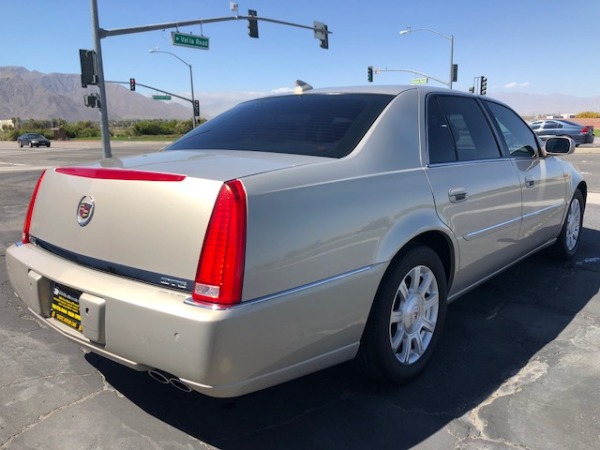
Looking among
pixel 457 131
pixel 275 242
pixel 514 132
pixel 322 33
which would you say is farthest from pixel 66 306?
pixel 322 33

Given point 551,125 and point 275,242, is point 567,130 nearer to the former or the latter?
point 551,125

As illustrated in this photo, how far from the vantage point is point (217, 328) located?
1.88 m

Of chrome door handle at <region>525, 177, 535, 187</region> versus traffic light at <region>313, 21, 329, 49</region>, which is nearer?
chrome door handle at <region>525, 177, 535, 187</region>

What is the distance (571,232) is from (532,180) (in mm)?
1565

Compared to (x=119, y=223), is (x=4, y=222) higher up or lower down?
lower down

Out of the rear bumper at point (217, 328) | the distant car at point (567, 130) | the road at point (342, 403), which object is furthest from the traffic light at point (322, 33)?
the rear bumper at point (217, 328)

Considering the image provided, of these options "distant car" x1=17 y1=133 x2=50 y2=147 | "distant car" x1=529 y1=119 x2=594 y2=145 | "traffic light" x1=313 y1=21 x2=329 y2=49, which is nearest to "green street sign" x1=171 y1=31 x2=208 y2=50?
"traffic light" x1=313 y1=21 x2=329 y2=49

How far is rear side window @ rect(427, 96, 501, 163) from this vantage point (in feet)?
10.3

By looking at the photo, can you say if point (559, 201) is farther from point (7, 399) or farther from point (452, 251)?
point (7, 399)

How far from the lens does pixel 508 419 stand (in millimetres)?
2525

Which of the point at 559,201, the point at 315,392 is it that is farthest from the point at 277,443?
the point at 559,201

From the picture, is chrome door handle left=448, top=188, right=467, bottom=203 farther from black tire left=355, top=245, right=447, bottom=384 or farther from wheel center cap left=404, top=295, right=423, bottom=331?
wheel center cap left=404, top=295, right=423, bottom=331

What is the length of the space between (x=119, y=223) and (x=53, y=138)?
3033 inches

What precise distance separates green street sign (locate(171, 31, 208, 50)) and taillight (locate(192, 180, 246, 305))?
21371mm
